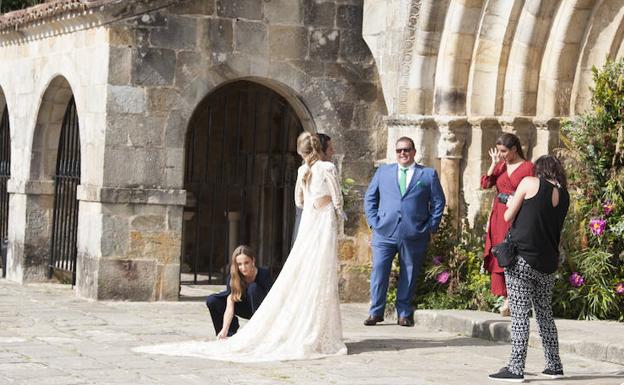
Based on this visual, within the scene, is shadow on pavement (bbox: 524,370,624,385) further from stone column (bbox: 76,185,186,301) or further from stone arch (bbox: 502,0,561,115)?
stone column (bbox: 76,185,186,301)

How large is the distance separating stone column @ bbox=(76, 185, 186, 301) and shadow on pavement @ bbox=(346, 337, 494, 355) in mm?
3731

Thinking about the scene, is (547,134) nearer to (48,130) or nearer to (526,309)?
(526,309)

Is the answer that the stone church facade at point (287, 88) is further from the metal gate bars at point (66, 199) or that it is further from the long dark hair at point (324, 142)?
the long dark hair at point (324, 142)

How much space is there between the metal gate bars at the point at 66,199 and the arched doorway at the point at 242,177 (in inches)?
53.4

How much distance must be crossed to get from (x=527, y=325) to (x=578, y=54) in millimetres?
4460

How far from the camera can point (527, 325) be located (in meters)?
9.33

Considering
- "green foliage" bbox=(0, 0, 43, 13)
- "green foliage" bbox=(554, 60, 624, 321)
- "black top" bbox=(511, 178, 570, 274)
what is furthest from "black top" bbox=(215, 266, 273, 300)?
"green foliage" bbox=(0, 0, 43, 13)

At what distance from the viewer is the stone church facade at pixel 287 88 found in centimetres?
1330

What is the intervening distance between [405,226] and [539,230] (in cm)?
325

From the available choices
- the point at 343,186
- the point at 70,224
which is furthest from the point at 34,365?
the point at 70,224

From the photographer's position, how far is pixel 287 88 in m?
15.1

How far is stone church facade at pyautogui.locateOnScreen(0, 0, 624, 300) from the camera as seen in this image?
13.3m

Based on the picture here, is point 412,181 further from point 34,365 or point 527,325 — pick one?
point 34,365

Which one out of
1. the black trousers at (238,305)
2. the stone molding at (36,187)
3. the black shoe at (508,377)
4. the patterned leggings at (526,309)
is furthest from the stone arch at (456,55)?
the stone molding at (36,187)
